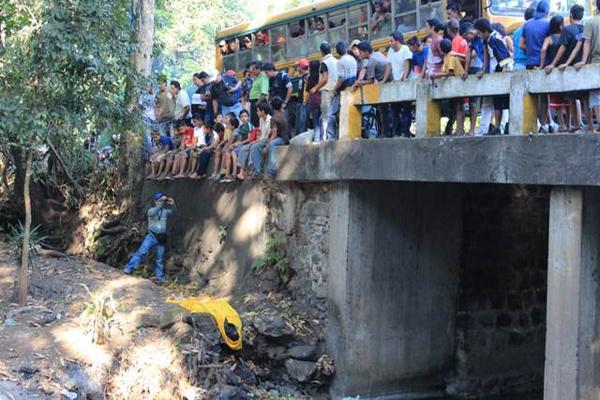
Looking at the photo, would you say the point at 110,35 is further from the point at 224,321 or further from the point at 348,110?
the point at 224,321

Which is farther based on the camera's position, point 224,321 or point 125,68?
point 125,68

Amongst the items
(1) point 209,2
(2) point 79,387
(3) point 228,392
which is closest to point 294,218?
(3) point 228,392

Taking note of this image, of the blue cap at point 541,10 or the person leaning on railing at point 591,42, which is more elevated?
the blue cap at point 541,10

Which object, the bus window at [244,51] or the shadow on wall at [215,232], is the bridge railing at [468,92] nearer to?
the shadow on wall at [215,232]

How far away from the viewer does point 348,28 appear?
1584cm

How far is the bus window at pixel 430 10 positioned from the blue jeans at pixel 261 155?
3.49 metres

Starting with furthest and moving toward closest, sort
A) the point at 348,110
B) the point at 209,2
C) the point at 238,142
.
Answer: the point at 209,2, the point at 238,142, the point at 348,110

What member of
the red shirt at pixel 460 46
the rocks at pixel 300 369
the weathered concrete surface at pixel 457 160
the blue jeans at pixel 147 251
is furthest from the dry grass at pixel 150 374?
the red shirt at pixel 460 46

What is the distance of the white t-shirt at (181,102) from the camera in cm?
1670

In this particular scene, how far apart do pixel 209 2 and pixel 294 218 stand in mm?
28065

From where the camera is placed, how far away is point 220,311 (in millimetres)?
11820

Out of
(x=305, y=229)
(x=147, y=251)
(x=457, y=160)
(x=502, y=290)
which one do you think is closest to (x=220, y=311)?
(x=305, y=229)

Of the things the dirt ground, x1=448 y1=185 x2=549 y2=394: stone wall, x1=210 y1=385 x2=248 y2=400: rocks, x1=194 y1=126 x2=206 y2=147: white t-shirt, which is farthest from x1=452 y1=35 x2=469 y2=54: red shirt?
x1=194 y1=126 x2=206 y2=147: white t-shirt

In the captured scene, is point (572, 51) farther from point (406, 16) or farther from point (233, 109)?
point (233, 109)
